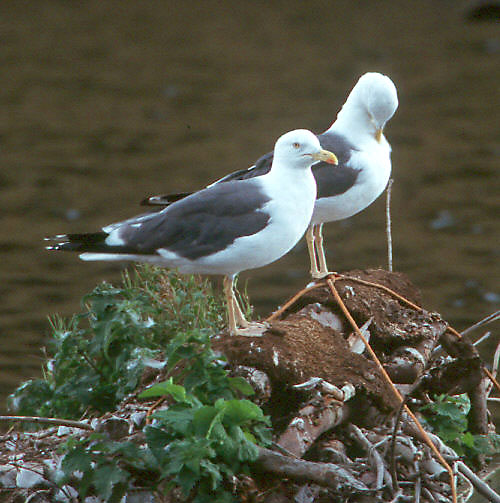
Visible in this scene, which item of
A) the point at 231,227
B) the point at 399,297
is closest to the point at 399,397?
the point at 399,297

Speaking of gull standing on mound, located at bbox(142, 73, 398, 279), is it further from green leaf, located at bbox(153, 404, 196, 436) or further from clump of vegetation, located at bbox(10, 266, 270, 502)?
green leaf, located at bbox(153, 404, 196, 436)

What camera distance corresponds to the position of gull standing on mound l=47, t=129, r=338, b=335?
5.42 metres

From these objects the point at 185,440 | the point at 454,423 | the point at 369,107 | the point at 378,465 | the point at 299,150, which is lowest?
the point at 454,423

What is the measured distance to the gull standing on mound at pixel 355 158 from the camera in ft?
21.6

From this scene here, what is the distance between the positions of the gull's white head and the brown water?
90.5 inches

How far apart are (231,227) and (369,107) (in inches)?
62.9

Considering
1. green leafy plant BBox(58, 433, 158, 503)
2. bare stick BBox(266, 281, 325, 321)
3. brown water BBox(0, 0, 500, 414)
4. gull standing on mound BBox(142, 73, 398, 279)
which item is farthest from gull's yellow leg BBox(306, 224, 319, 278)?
green leafy plant BBox(58, 433, 158, 503)

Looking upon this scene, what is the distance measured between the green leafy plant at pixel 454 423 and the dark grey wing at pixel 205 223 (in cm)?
119

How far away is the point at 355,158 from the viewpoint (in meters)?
6.66

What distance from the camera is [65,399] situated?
661 centimetres

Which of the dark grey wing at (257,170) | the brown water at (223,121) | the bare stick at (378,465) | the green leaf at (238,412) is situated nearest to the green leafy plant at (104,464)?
the green leaf at (238,412)

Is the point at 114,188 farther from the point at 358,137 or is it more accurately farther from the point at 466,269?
the point at 358,137

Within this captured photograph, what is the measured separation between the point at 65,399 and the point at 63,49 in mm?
28025

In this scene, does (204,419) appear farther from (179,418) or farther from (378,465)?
(378,465)
